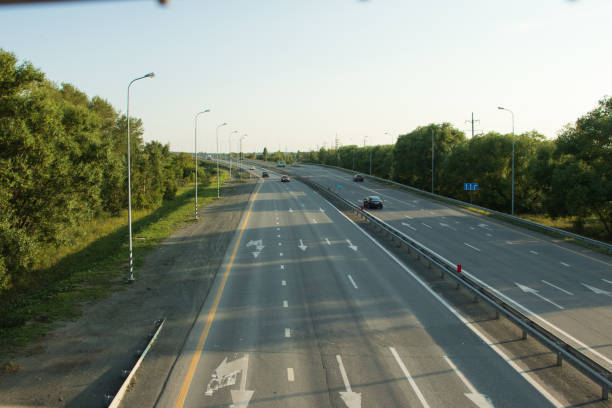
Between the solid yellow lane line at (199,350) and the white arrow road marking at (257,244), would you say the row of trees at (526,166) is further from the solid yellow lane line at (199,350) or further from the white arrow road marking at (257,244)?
the solid yellow lane line at (199,350)

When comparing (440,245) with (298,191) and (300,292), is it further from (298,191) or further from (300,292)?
(298,191)

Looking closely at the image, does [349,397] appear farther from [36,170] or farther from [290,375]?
[36,170]

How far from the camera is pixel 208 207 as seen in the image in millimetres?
46188

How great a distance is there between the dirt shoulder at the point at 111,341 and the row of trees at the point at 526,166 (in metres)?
29.3

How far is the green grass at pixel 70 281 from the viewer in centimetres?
1381

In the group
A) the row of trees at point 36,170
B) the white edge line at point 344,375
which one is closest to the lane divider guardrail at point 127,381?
the white edge line at point 344,375

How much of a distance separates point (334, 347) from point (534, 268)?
1424 centimetres

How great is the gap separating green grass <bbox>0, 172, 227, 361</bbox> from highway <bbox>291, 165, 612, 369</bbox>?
16074 mm

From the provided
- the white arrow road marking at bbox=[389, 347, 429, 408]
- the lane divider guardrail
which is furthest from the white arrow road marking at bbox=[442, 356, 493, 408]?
the lane divider guardrail

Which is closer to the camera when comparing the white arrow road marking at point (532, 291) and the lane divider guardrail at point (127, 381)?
the lane divider guardrail at point (127, 381)

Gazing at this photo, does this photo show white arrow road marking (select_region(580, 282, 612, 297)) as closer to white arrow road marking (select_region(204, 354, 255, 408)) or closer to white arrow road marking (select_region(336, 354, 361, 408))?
white arrow road marking (select_region(336, 354, 361, 408))

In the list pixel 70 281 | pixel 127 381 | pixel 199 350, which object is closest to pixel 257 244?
pixel 70 281

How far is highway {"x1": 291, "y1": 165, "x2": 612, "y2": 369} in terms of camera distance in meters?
14.2

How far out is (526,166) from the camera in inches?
2085
